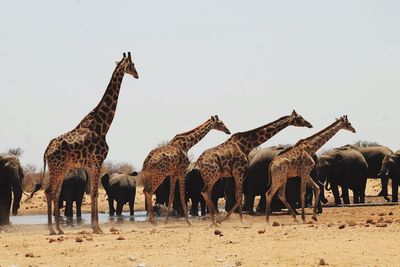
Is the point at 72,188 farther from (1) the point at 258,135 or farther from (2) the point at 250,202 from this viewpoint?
(1) the point at 258,135

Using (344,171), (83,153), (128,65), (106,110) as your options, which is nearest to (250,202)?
(344,171)

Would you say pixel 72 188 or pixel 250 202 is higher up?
pixel 72 188

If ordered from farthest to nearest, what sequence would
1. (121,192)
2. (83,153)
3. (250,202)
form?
(121,192) < (250,202) < (83,153)

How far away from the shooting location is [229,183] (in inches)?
1123

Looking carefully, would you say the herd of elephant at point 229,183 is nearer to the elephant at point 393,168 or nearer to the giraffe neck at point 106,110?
the elephant at point 393,168

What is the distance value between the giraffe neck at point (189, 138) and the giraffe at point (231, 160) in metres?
0.75

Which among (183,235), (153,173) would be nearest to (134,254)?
(183,235)

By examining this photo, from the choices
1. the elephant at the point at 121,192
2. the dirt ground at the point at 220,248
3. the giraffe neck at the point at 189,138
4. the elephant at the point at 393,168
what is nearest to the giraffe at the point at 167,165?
the giraffe neck at the point at 189,138

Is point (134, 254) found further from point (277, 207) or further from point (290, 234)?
point (277, 207)

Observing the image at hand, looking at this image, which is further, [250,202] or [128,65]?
[250,202]

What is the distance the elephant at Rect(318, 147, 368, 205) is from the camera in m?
36.4

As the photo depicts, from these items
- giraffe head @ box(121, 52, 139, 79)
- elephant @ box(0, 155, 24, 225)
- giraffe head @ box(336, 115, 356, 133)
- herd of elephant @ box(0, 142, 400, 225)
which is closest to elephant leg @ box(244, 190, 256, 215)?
herd of elephant @ box(0, 142, 400, 225)

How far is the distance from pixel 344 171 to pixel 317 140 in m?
15.3

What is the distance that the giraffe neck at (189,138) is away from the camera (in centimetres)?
2175
